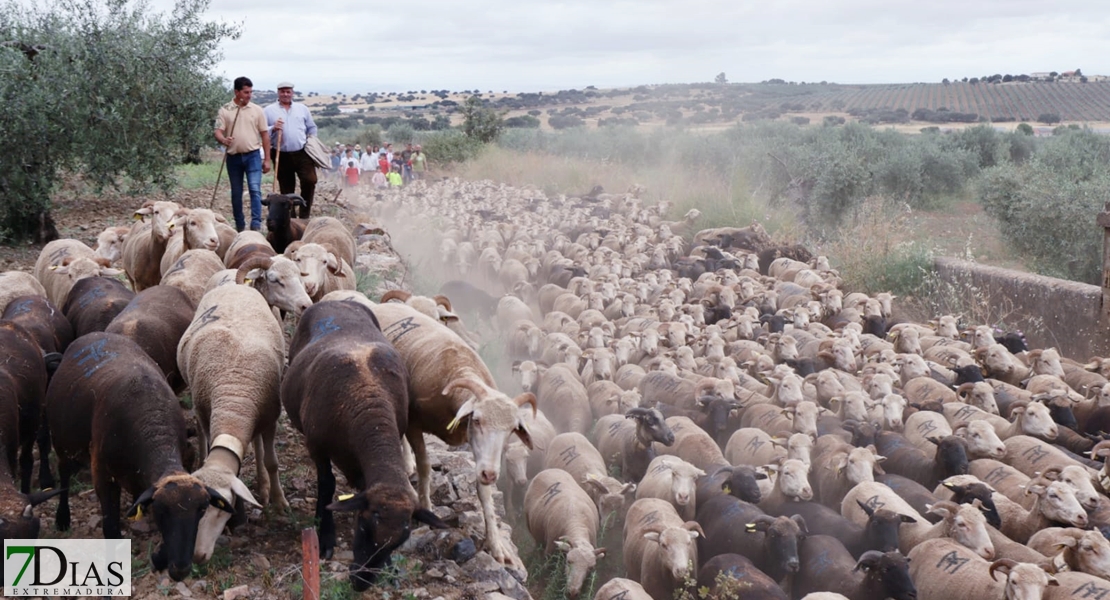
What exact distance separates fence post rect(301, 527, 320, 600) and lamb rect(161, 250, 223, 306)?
4040mm

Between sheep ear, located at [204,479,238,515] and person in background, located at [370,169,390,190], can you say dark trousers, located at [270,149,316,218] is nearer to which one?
sheep ear, located at [204,479,238,515]

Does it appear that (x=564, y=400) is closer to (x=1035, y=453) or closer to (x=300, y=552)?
(x=1035, y=453)

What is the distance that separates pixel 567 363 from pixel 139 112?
26.6 ft

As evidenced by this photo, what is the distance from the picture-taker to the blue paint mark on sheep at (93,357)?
17.4 ft

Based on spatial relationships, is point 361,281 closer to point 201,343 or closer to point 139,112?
point 201,343

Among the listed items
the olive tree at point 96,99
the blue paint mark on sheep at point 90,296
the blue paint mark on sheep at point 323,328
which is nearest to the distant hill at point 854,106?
the olive tree at point 96,99

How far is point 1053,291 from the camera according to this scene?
12.1 m

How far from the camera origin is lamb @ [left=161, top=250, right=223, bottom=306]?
7602mm

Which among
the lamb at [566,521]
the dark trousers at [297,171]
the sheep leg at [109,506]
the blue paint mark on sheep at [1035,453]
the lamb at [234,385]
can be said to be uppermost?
the dark trousers at [297,171]

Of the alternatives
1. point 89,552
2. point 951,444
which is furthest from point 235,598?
point 951,444

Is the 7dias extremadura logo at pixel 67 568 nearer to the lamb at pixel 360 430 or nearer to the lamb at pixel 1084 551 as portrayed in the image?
the lamb at pixel 360 430

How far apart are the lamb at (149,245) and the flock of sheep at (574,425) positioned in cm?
3

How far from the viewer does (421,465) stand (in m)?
5.74

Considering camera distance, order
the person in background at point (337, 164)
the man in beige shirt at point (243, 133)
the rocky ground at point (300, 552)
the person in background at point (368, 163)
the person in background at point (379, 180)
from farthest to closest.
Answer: the person in background at point (337, 164)
the person in background at point (368, 163)
the person in background at point (379, 180)
the man in beige shirt at point (243, 133)
the rocky ground at point (300, 552)
